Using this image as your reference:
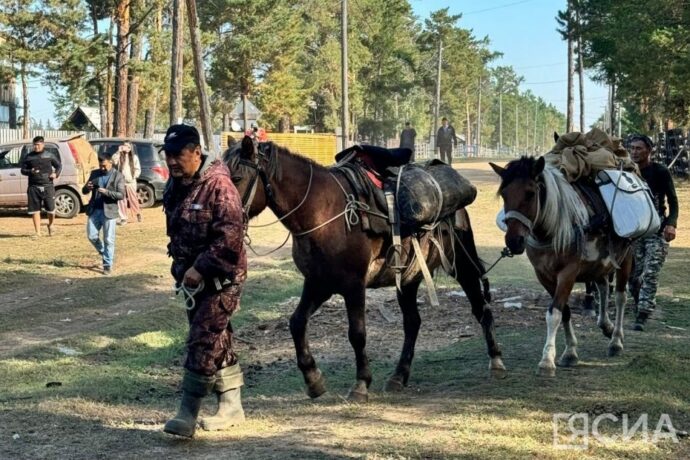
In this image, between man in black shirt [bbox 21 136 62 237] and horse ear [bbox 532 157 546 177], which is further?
man in black shirt [bbox 21 136 62 237]

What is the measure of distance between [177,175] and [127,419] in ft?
6.14

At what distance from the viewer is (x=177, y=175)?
545 cm

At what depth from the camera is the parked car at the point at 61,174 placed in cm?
2269

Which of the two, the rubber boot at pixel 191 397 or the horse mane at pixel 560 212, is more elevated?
the horse mane at pixel 560 212

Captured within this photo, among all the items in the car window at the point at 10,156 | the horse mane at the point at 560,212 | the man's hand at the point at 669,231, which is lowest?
the man's hand at the point at 669,231

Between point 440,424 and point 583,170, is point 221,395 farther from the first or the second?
point 583,170

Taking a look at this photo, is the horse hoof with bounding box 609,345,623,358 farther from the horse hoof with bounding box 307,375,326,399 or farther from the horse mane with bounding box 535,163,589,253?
the horse hoof with bounding box 307,375,326,399

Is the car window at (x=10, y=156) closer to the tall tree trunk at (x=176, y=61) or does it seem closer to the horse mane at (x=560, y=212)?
the tall tree trunk at (x=176, y=61)

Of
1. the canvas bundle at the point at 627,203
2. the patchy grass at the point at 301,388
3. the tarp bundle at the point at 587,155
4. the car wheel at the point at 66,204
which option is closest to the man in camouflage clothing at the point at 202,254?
the patchy grass at the point at 301,388

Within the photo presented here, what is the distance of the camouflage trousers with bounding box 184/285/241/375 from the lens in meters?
5.39

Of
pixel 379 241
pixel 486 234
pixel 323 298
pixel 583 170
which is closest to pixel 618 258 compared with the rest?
pixel 583 170

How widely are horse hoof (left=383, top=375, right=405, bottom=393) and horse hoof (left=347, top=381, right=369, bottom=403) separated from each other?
40 cm

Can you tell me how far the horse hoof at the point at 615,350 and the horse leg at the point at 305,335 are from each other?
10.3 feet

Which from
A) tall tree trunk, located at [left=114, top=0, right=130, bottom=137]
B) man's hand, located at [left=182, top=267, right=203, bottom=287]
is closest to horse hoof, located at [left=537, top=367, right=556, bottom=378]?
man's hand, located at [left=182, top=267, right=203, bottom=287]
